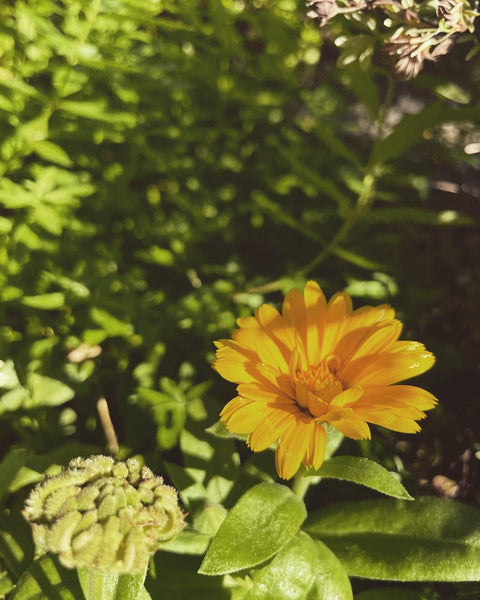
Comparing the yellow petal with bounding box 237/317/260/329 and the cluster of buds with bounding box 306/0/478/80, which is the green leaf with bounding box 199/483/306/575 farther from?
the cluster of buds with bounding box 306/0/478/80

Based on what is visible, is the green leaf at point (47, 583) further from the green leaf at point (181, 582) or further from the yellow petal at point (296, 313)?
the yellow petal at point (296, 313)

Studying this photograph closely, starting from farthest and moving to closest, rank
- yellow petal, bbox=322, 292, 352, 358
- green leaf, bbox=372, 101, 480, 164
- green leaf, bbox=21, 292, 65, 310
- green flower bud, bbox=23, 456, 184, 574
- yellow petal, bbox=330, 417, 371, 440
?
green leaf, bbox=21, 292, 65, 310
green leaf, bbox=372, 101, 480, 164
yellow petal, bbox=322, 292, 352, 358
yellow petal, bbox=330, 417, 371, 440
green flower bud, bbox=23, 456, 184, 574

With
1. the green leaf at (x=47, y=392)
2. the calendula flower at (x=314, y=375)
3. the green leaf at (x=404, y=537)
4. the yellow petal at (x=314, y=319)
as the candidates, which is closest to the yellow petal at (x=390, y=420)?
the calendula flower at (x=314, y=375)

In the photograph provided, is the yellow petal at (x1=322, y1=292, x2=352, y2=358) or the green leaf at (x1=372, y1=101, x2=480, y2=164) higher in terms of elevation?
the green leaf at (x1=372, y1=101, x2=480, y2=164)

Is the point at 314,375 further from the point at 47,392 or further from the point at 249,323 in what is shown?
the point at 47,392

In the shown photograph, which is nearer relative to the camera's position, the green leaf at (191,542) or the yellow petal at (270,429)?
the yellow petal at (270,429)

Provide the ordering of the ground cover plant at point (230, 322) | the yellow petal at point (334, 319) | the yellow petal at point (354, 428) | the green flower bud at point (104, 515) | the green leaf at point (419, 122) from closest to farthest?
the green flower bud at point (104, 515)
the yellow petal at point (354, 428)
the ground cover plant at point (230, 322)
the yellow petal at point (334, 319)
the green leaf at point (419, 122)

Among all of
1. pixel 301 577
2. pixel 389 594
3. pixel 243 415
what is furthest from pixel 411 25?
pixel 389 594

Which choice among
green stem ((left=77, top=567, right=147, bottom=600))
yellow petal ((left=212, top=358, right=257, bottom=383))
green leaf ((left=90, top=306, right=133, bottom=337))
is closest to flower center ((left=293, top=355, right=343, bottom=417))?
yellow petal ((left=212, top=358, right=257, bottom=383))

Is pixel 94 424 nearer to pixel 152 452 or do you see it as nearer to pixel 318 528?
pixel 152 452
